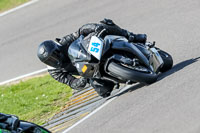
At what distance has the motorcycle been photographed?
27.0 ft

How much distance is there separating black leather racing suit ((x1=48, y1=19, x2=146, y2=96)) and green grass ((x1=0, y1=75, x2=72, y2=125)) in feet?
3.95

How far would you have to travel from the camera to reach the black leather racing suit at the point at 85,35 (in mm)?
8930

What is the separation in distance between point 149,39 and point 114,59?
3653mm

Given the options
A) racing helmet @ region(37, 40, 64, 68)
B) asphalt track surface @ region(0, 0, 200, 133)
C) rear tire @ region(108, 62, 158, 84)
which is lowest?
asphalt track surface @ region(0, 0, 200, 133)

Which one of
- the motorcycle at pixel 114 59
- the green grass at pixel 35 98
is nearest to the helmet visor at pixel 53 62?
the motorcycle at pixel 114 59

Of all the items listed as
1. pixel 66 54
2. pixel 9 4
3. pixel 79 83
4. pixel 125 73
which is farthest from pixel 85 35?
pixel 9 4

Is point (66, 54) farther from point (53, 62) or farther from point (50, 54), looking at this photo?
point (50, 54)

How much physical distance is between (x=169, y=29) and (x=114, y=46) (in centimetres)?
359

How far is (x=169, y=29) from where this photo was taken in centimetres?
1174

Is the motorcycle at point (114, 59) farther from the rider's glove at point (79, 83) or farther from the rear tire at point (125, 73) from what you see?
the rider's glove at point (79, 83)

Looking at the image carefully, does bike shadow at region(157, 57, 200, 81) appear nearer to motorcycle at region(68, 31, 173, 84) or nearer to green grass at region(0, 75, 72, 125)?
motorcycle at region(68, 31, 173, 84)

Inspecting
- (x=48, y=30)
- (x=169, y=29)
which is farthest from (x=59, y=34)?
(x=169, y=29)

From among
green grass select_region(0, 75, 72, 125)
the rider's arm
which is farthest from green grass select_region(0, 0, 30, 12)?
the rider's arm

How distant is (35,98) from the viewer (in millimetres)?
11836
